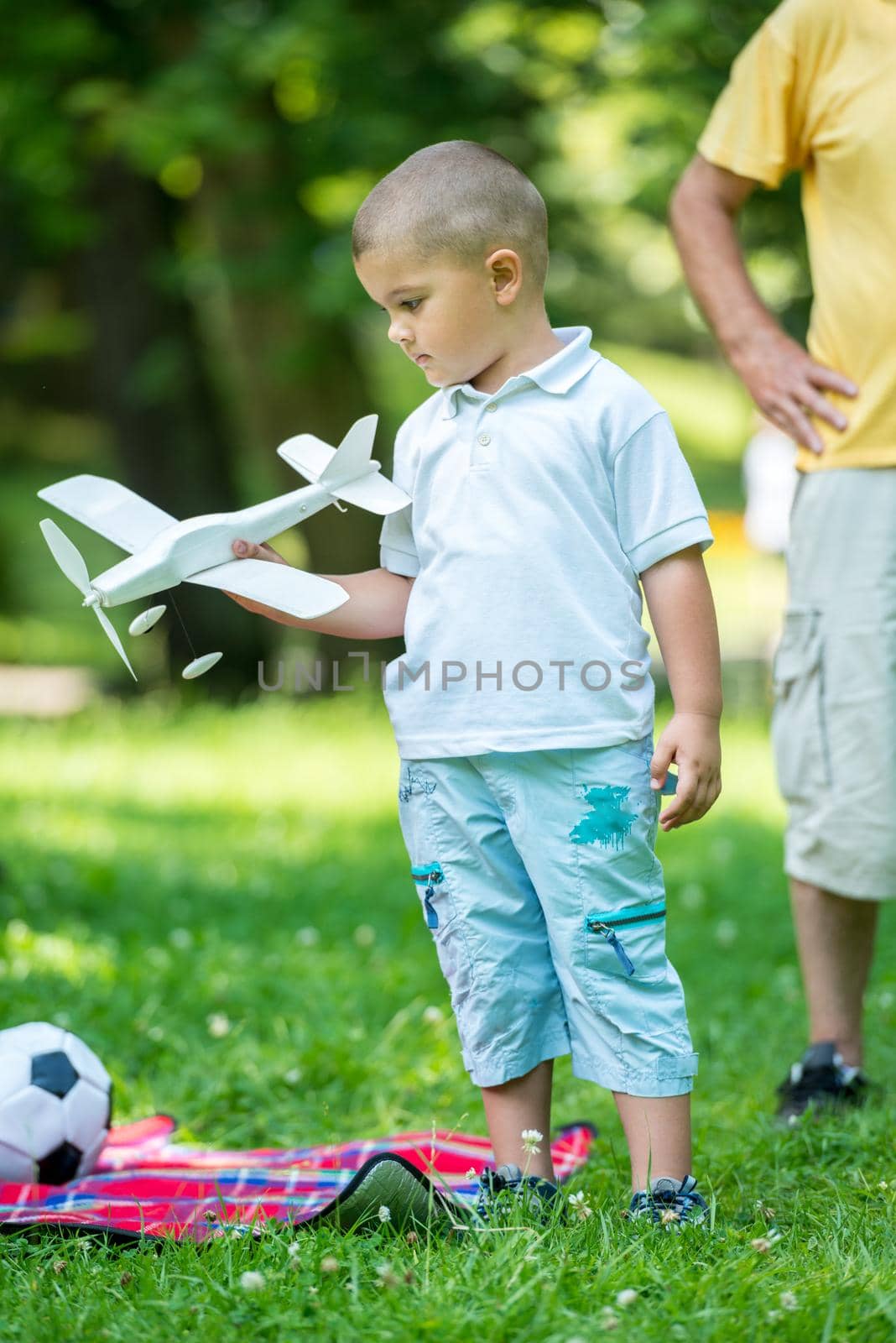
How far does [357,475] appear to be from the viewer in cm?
257

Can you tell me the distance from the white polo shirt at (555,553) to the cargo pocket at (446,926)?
0.73 ft

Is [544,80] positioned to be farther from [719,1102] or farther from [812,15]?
[719,1102]

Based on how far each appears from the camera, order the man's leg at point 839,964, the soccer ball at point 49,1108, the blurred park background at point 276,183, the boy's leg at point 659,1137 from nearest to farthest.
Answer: the boy's leg at point 659,1137 → the soccer ball at point 49,1108 → the man's leg at point 839,964 → the blurred park background at point 276,183

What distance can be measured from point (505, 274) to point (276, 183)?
24.2 ft

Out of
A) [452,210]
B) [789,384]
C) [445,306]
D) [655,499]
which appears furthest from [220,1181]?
[789,384]

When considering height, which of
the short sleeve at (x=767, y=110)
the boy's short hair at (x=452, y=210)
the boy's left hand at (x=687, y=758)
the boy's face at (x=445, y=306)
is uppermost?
the short sleeve at (x=767, y=110)

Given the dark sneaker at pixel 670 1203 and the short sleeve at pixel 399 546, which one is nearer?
the dark sneaker at pixel 670 1203

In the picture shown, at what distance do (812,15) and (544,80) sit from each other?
626cm

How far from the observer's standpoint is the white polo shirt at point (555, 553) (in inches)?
94.2

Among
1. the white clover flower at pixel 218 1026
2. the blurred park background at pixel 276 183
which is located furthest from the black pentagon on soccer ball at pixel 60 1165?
the blurred park background at pixel 276 183

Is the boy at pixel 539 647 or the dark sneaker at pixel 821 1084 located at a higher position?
the boy at pixel 539 647

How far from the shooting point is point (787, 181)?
24.4 ft

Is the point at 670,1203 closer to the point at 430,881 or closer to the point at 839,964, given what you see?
the point at 430,881

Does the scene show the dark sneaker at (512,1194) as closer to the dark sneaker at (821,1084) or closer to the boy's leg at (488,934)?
the boy's leg at (488,934)
